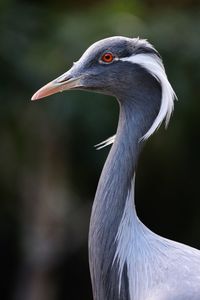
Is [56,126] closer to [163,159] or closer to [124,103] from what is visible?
[163,159]

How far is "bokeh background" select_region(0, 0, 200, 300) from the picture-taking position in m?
11.2

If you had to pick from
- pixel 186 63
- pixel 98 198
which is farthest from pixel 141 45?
pixel 186 63

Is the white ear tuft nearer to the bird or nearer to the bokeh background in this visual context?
the bird

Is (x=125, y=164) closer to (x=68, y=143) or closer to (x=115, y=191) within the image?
(x=115, y=191)

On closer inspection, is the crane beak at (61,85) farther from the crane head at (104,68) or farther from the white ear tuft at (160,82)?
the white ear tuft at (160,82)

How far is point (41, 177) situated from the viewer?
1231 centimetres

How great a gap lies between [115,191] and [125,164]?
0.59 ft

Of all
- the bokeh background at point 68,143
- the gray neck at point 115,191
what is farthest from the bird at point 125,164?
the bokeh background at point 68,143

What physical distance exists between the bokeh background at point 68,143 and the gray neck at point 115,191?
506cm

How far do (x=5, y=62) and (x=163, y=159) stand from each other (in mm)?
2521

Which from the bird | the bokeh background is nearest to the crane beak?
the bird

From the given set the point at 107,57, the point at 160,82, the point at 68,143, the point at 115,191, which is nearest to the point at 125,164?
the point at 115,191

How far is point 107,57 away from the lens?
5.79 meters

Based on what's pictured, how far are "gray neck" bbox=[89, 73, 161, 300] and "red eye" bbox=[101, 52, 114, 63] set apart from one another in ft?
0.86
